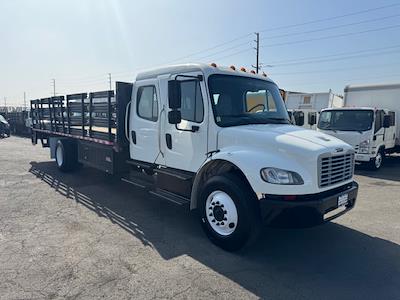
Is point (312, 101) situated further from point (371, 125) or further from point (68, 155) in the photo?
point (68, 155)

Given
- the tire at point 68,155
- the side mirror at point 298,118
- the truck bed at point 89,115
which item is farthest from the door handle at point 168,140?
the tire at point 68,155

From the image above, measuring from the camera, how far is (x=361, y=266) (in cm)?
409

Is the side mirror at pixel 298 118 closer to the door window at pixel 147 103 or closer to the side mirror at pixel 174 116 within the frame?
the side mirror at pixel 174 116

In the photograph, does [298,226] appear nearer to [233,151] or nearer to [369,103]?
[233,151]

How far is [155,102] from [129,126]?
39.2 inches

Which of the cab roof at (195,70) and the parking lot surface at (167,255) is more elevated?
the cab roof at (195,70)

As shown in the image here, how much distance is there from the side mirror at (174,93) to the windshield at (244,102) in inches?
19.2

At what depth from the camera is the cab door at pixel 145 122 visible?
19.2 feet

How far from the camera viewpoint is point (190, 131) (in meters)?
5.07

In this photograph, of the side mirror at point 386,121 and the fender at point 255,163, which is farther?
the side mirror at point 386,121

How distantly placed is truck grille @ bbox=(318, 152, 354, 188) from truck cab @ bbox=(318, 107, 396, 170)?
22.0 ft

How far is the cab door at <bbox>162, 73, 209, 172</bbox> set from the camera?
4.90 meters

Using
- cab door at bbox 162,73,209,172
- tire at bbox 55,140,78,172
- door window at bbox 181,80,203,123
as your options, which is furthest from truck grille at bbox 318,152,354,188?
tire at bbox 55,140,78,172

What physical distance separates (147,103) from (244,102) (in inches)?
77.2
